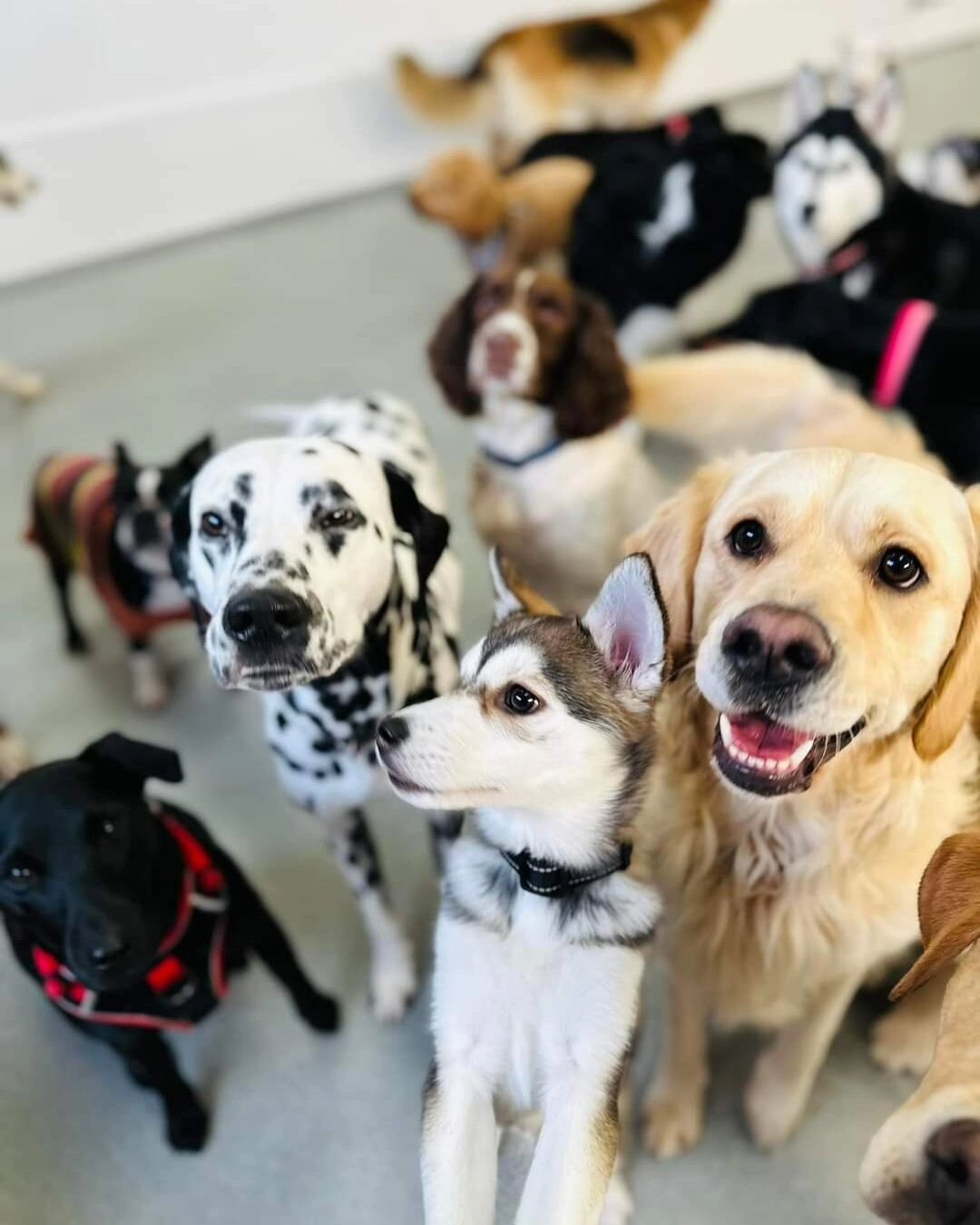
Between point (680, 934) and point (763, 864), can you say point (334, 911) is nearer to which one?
point (680, 934)

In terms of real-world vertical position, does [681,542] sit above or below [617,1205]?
above

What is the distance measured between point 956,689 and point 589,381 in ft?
3.22

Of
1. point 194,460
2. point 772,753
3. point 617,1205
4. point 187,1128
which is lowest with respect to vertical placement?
point 617,1205

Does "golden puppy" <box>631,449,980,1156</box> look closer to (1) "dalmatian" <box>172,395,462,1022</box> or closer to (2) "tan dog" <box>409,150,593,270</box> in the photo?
(1) "dalmatian" <box>172,395,462,1022</box>

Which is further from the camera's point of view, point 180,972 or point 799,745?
point 180,972

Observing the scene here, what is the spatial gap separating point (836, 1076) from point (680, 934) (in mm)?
420

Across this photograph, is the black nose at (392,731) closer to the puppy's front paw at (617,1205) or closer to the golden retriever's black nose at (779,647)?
the golden retriever's black nose at (779,647)

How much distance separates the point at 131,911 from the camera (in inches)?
46.1

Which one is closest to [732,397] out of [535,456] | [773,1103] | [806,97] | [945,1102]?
[535,456]

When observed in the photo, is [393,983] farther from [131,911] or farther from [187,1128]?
[131,911]

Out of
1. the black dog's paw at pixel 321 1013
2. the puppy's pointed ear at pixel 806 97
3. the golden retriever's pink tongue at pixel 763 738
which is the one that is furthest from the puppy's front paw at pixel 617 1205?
the puppy's pointed ear at pixel 806 97

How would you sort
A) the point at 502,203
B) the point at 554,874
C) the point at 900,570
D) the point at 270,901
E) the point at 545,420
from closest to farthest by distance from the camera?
the point at 900,570, the point at 554,874, the point at 270,901, the point at 545,420, the point at 502,203

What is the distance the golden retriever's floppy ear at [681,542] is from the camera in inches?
42.3

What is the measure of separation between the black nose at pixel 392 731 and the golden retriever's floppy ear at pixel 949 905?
0.47 metres
